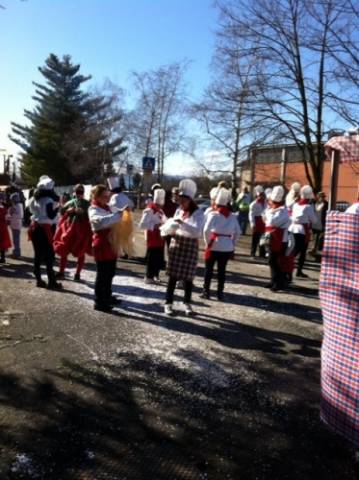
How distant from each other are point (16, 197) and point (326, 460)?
9.75 meters

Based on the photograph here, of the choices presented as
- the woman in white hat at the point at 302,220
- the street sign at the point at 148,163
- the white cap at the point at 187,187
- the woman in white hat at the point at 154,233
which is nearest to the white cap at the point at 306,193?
the woman in white hat at the point at 302,220

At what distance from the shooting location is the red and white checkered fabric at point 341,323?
2922 millimetres

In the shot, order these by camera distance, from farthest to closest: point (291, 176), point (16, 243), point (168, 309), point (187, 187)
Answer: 1. point (291, 176)
2. point (16, 243)
3. point (168, 309)
4. point (187, 187)

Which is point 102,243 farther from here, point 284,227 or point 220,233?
point 284,227

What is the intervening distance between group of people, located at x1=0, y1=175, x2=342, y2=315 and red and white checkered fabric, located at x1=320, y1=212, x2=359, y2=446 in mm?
3178

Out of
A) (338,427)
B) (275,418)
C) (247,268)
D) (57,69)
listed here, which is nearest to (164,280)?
(247,268)

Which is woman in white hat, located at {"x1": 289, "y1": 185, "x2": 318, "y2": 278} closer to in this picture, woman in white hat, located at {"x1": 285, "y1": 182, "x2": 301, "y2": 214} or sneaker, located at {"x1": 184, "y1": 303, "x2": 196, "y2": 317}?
woman in white hat, located at {"x1": 285, "y1": 182, "x2": 301, "y2": 214}

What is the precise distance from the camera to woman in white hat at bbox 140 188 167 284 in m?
8.18

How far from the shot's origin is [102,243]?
239 inches

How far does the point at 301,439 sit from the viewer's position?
332cm

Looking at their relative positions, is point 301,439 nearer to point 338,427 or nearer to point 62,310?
point 338,427

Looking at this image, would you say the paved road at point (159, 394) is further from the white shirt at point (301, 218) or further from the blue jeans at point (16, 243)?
the blue jeans at point (16, 243)

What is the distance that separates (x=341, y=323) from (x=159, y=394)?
5.76 ft

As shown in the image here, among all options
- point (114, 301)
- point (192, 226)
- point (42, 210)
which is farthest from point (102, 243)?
point (42, 210)
